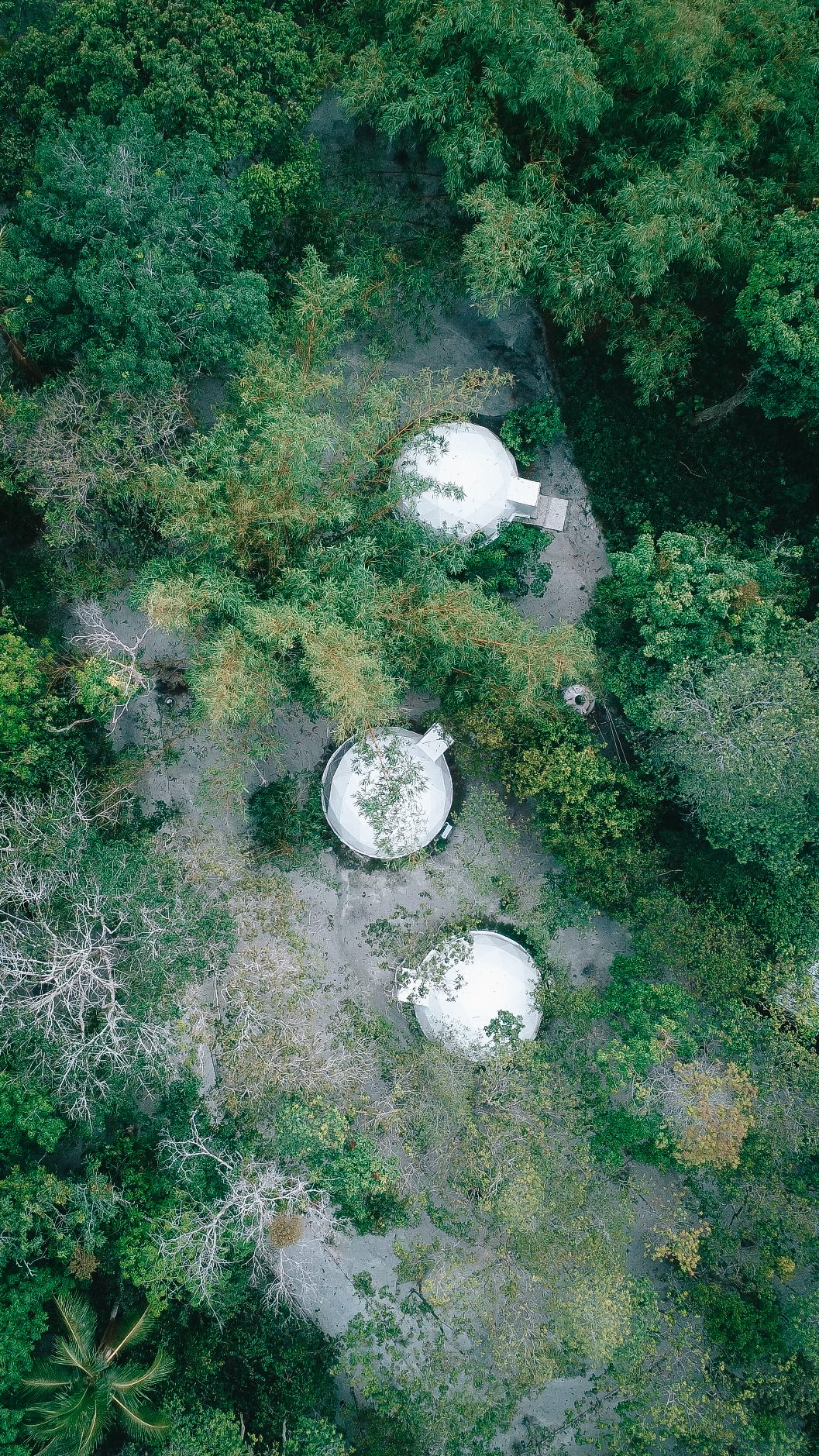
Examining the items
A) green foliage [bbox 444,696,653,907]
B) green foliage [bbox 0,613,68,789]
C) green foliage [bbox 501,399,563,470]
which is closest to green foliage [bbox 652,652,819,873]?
green foliage [bbox 444,696,653,907]

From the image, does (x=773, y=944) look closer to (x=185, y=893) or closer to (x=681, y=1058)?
(x=681, y=1058)

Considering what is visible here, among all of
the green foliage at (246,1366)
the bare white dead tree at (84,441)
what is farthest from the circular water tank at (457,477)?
the green foliage at (246,1366)

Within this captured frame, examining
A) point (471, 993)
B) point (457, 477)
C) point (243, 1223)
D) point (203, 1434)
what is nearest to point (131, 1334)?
point (203, 1434)

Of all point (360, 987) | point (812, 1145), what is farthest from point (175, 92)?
point (812, 1145)

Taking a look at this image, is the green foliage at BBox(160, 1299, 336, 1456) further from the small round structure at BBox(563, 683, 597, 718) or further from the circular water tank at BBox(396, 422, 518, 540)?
the circular water tank at BBox(396, 422, 518, 540)

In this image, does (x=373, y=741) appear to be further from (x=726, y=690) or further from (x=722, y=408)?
(x=722, y=408)

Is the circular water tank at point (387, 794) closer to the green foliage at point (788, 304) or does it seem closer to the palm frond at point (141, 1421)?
the green foliage at point (788, 304)

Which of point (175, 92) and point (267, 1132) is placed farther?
point (267, 1132)
